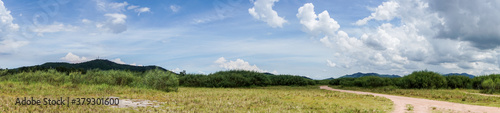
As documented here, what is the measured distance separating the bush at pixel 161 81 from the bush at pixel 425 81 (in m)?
24.7

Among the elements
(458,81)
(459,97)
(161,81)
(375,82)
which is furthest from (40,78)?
(458,81)

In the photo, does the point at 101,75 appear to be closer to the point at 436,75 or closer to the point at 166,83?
the point at 166,83

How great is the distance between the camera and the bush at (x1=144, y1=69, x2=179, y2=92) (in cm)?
2266

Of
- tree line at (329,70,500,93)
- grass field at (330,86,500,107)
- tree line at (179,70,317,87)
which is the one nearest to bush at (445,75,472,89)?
tree line at (329,70,500,93)

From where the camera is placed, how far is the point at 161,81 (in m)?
22.7

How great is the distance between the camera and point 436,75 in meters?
30.7

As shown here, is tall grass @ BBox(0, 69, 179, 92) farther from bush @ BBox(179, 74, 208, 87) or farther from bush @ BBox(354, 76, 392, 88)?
bush @ BBox(354, 76, 392, 88)

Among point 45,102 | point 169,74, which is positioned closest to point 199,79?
point 169,74

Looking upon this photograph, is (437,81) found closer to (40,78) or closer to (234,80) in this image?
(234,80)

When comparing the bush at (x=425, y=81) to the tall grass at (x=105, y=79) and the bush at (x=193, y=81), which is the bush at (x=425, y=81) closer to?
the bush at (x=193, y=81)

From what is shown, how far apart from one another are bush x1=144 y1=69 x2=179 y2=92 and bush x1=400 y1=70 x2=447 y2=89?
24.7 metres

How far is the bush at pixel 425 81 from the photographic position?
29906mm

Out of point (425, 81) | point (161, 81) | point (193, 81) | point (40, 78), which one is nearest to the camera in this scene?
point (40, 78)

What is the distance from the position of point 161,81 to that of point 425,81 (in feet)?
87.1
